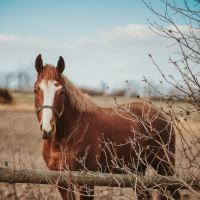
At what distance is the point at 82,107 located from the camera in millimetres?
2992

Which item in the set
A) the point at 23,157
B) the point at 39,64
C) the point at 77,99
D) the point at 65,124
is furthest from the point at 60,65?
the point at 23,157

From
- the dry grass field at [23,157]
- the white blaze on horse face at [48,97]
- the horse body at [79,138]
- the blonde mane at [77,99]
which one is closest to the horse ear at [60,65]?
the blonde mane at [77,99]

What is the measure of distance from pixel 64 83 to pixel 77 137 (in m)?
0.82

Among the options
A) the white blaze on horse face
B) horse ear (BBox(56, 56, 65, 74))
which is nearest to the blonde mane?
horse ear (BBox(56, 56, 65, 74))

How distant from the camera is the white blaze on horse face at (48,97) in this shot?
7.43ft

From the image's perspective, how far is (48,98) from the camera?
2.42 meters

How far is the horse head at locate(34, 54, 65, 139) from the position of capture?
2.26m

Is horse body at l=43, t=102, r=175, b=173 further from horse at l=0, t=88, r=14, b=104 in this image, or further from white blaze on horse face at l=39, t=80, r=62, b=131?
horse at l=0, t=88, r=14, b=104

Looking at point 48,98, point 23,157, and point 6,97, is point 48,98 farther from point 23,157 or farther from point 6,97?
Result: point 6,97

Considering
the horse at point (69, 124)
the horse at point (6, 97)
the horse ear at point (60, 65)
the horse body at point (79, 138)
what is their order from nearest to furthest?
the horse at point (69, 124)
the horse body at point (79, 138)
the horse ear at point (60, 65)
the horse at point (6, 97)

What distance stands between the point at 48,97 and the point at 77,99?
1.98 feet

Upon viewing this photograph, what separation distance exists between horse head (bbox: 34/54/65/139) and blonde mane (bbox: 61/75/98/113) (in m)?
0.16

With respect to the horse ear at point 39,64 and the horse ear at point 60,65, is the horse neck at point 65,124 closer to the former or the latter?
the horse ear at point 60,65

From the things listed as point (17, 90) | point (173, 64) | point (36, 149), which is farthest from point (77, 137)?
point (17, 90)
